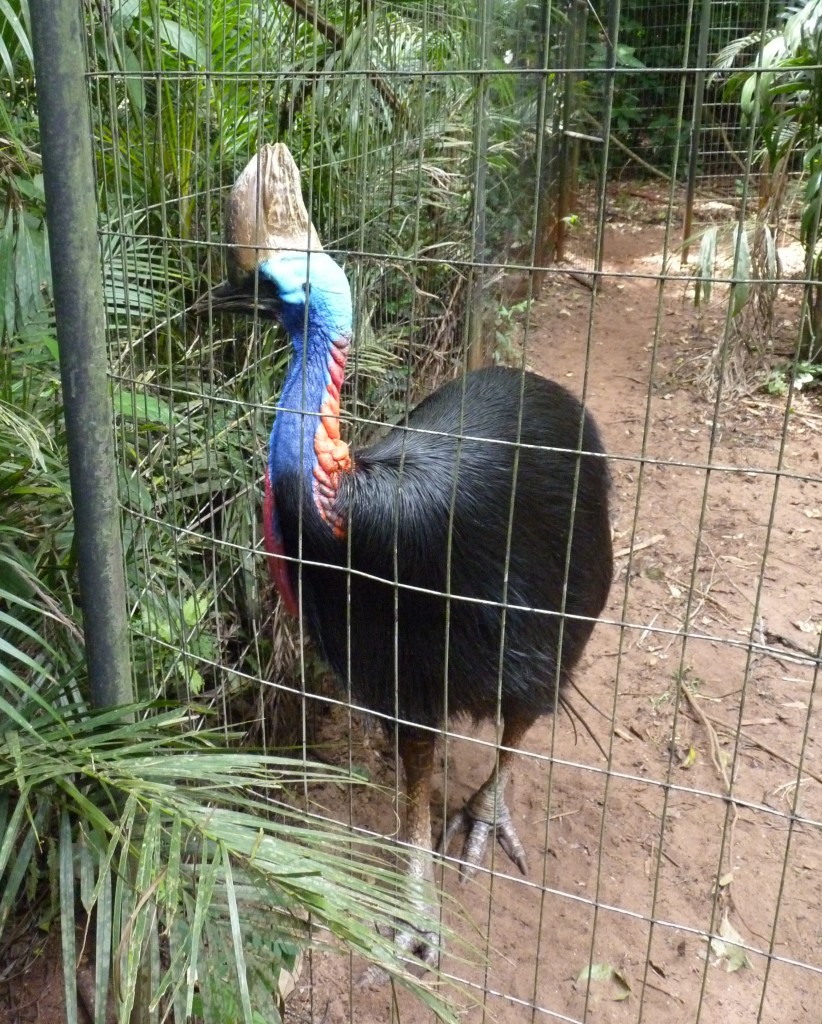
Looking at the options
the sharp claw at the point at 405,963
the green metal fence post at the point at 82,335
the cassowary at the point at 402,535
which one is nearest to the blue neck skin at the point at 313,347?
the cassowary at the point at 402,535

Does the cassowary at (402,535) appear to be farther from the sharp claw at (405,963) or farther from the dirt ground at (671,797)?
the dirt ground at (671,797)

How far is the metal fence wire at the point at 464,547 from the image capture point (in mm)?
1757

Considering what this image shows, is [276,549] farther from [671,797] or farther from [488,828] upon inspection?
[671,797]

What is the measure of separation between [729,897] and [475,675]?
90 cm

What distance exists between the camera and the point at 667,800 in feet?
5.73

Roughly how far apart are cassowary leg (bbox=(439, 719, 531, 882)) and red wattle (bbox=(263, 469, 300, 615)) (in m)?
0.73

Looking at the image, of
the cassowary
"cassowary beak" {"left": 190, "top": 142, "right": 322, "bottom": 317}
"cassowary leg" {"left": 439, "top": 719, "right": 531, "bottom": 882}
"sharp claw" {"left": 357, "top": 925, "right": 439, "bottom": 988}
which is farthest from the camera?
"cassowary leg" {"left": 439, "top": 719, "right": 531, "bottom": 882}

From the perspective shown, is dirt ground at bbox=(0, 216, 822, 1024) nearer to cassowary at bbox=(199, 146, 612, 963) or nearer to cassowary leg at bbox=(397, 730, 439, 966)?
cassowary leg at bbox=(397, 730, 439, 966)

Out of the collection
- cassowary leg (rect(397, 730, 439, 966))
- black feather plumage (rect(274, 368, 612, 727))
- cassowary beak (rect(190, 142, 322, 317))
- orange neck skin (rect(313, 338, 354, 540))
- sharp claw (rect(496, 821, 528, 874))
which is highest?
cassowary beak (rect(190, 142, 322, 317))

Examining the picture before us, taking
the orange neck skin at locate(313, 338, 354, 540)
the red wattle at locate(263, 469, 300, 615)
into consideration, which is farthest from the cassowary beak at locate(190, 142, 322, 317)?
the red wattle at locate(263, 469, 300, 615)

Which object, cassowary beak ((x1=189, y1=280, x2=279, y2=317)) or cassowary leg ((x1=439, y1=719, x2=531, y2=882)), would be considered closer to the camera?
cassowary beak ((x1=189, y1=280, x2=279, y2=317))

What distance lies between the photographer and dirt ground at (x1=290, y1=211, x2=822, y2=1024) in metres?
1.99

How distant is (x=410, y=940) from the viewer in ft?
7.83

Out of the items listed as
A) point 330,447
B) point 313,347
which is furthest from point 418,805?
point 313,347
